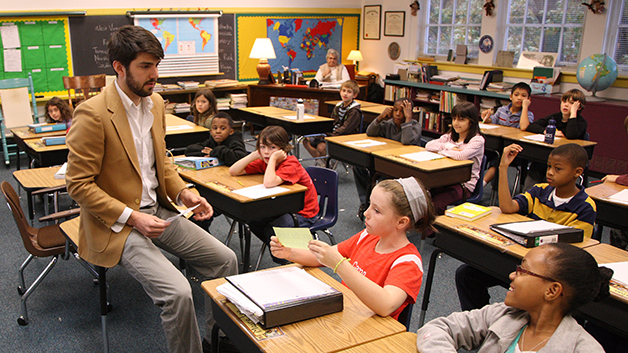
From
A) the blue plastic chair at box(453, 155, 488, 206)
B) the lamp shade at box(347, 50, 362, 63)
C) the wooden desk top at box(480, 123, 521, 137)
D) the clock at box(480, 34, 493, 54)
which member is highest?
the clock at box(480, 34, 493, 54)

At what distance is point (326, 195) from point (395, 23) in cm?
656

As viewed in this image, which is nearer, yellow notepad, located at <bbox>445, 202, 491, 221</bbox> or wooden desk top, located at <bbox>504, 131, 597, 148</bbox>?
yellow notepad, located at <bbox>445, 202, 491, 221</bbox>

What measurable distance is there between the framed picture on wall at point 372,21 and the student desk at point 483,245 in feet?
24.2

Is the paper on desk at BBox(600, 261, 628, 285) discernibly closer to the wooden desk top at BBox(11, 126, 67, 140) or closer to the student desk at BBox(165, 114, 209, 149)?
the student desk at BBox(165, 114, 209, 149)

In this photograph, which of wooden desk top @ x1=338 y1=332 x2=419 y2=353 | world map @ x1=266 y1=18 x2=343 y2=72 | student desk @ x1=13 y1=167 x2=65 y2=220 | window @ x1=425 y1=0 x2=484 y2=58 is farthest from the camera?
world map @ x1=266 y1=18 x2=343 y2=72

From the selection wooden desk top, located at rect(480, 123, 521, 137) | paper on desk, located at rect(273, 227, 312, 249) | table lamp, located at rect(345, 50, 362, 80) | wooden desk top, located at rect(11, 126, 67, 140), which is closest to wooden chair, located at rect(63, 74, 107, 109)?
wooden desk top, located at rect(11, 126, 67, 140)

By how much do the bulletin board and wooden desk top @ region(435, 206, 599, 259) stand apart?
21.7ft

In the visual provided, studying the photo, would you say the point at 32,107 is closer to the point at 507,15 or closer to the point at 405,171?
the point at 405,171

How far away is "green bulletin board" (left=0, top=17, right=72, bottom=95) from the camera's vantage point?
6.46 m

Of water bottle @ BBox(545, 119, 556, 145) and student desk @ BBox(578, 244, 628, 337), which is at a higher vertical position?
water bottle @ BBox(545, 119, 556, 145)

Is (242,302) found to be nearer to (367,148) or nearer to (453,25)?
(367,148)

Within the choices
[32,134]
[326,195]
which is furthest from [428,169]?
[32,134]

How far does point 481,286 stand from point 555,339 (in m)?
1.24

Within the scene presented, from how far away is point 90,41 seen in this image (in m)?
6.97
